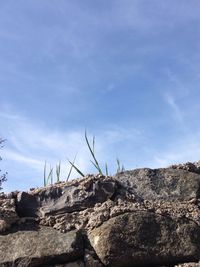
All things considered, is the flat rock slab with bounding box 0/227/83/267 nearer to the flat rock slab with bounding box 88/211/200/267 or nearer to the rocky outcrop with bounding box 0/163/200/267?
the rocky outcrop with bounding box 0/163/200/267

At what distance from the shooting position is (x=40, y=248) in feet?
11.2

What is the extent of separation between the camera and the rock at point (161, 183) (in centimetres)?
385

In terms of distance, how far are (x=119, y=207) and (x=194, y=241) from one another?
20.3 inches

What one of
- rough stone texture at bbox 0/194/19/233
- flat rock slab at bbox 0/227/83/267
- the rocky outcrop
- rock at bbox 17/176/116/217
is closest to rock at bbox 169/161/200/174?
the rocky outcrop

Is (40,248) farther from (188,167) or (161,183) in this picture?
(188,167)

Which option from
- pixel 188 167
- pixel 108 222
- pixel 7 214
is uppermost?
pixel 188 167

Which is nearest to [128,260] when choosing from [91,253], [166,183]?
[91,253]

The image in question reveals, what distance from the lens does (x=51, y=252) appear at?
133 inches

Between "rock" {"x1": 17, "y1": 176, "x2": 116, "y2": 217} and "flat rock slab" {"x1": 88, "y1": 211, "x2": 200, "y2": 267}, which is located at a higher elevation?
"rock" {"x1": 17, "y1": 176, "x2": 116, "y2": 217}

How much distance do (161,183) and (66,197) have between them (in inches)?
26.1

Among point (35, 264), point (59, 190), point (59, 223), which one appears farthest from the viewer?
point (59, 190)

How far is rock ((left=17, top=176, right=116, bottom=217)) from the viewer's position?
3756 mm

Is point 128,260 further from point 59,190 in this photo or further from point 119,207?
point 59,190

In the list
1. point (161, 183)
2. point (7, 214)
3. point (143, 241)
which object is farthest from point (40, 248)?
point (161, 183)
